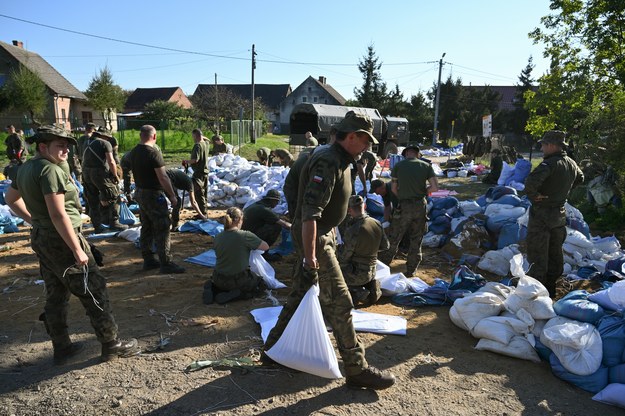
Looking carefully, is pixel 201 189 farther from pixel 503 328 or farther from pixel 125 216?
pixel 503 328

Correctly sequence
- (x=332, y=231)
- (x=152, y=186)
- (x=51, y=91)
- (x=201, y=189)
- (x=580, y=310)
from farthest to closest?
(x=51, y=91), (x=201, y=189), (x=152, y=186), (x=580, y=310), (x=332, y=231)

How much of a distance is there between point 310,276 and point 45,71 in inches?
1620

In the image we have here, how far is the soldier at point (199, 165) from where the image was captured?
8.38m

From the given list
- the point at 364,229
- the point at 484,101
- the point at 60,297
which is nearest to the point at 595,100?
the point at 364,229

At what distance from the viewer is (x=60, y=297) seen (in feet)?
10.5

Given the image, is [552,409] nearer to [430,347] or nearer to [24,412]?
[430,347]

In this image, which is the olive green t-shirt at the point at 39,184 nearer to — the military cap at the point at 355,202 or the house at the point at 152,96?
the military cap at the point at 355,202

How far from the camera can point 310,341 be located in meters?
2.87

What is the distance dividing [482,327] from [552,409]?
92cm

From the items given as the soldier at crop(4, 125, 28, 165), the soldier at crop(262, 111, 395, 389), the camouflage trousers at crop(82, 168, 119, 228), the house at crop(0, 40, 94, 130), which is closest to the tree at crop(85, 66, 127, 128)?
the house at crop(0, 40, 94, 130)

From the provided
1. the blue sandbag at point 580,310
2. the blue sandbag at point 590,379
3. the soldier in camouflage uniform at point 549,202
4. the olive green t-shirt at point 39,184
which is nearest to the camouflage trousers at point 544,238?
the soldier in camouflage uniform at point 549,202

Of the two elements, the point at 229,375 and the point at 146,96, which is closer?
the point at 229,375

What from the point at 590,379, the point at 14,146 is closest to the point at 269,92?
the point at 14,146

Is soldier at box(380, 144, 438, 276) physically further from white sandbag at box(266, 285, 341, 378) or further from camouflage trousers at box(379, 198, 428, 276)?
white sandbag at box(266, 285, 341, 378)
